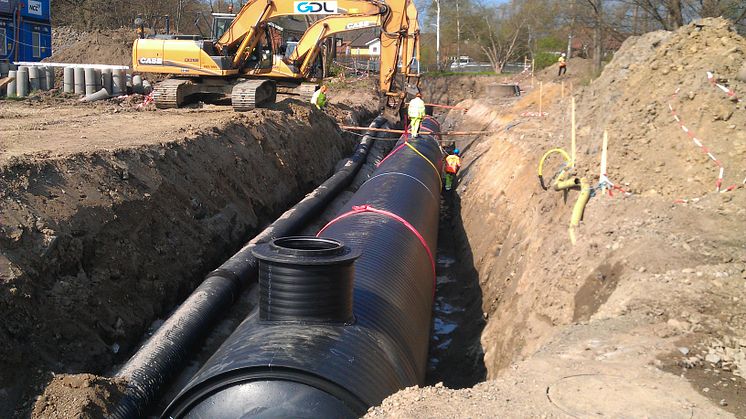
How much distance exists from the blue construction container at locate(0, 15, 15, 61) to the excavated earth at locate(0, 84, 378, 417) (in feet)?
40.4

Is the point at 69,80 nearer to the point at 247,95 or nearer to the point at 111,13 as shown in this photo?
the point at 247,95

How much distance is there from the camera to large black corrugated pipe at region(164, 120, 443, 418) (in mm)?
3975

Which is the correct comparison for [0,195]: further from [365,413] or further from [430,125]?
[430,125]

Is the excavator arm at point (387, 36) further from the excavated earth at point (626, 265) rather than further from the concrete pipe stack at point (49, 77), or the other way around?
the concrete pipe stack at point (49, 77)

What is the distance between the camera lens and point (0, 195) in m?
6.55

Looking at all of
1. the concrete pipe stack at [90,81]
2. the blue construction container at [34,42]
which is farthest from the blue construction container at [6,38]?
the concrete pipe stack at [90,81]

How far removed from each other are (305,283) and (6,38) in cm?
2548

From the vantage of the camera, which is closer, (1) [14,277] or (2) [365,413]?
(2) [365,413]

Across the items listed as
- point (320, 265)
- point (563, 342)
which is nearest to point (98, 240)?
point (320, 265)

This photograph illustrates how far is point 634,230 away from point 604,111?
3.72 m

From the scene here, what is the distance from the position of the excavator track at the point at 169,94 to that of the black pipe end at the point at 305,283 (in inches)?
457

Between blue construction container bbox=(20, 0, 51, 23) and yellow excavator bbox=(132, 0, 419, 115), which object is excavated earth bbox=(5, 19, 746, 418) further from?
blue construction container bbox=(20, 0, 51, 23)

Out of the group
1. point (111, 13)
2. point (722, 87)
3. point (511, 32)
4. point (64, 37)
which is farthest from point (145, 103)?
point (511, 32)

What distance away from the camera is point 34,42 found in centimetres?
2675
